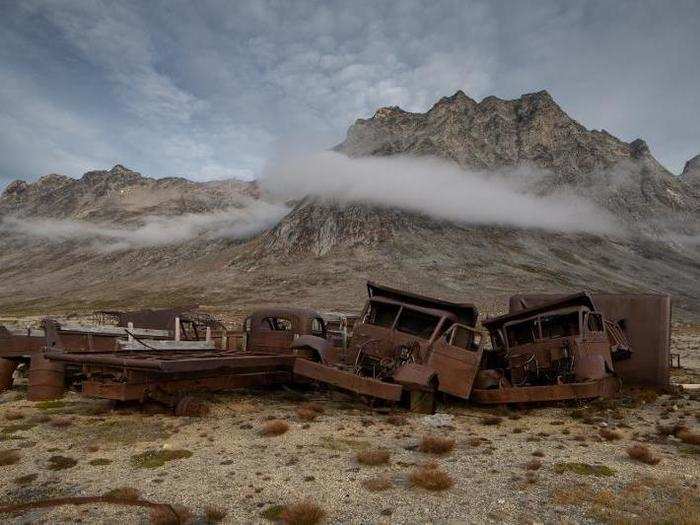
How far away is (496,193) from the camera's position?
12444 centimetres

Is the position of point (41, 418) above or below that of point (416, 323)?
below

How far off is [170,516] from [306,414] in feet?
19.3

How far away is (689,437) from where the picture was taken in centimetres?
934

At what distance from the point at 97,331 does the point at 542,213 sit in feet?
398

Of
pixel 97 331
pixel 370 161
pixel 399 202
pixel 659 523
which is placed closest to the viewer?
pixel 659 523

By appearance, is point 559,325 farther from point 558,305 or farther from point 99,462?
point 99,462

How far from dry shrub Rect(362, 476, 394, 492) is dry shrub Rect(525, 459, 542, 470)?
90.6 inches

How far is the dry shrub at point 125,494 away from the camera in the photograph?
6.66 meters

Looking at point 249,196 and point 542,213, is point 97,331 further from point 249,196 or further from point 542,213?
point 249,196

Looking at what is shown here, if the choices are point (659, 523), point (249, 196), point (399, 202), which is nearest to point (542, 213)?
point (399, 202)

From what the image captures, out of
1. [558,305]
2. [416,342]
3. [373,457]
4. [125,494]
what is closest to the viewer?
[125,494]

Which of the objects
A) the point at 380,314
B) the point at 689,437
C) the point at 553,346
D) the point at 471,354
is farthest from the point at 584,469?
the point at 380,314

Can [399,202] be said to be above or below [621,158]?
below

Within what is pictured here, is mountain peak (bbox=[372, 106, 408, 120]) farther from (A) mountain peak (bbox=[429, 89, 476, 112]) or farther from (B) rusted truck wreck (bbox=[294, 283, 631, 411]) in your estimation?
(B) rusted truck wreck (bbox=[294, 283, 631, 411])
